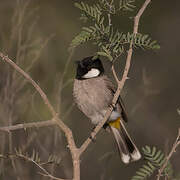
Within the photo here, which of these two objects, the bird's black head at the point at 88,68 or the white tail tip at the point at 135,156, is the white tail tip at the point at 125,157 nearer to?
the white tail tip at the point at 135,156

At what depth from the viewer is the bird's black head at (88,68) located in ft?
13.9

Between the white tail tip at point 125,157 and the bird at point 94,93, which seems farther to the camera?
the white tail tip at point 125,157

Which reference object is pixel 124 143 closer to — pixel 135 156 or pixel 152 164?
pixel 135 156

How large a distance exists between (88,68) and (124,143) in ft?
2.85

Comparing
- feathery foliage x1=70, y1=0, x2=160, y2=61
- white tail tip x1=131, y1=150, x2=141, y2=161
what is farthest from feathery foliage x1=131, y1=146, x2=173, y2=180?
white tail tip x1=131, y1=150, x2=141, y2=161

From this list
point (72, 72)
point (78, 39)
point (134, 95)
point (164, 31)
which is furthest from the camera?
point (164, 31)

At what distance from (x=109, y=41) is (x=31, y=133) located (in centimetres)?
171

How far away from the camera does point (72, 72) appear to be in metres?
5.39

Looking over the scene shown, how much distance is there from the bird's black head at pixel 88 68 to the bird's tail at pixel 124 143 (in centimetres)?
49

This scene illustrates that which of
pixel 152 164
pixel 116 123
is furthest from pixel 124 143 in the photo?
pixel 152 164

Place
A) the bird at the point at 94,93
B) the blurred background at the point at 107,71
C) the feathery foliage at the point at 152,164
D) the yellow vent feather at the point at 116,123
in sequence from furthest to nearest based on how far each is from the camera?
the blurred background at the point at 107,71 → the yellow vent feather at the point at 116,123 → the bird at the point at 94,93 → the feathery foliage at the point at 152,164

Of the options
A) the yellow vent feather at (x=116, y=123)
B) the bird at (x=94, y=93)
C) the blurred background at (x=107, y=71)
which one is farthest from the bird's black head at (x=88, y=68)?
the yellow vent feather at (x=116, y=123)

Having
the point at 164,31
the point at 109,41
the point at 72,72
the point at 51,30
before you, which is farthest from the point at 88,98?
the point at 164,31

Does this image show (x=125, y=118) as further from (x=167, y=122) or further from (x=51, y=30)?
(x=167, y=122)
